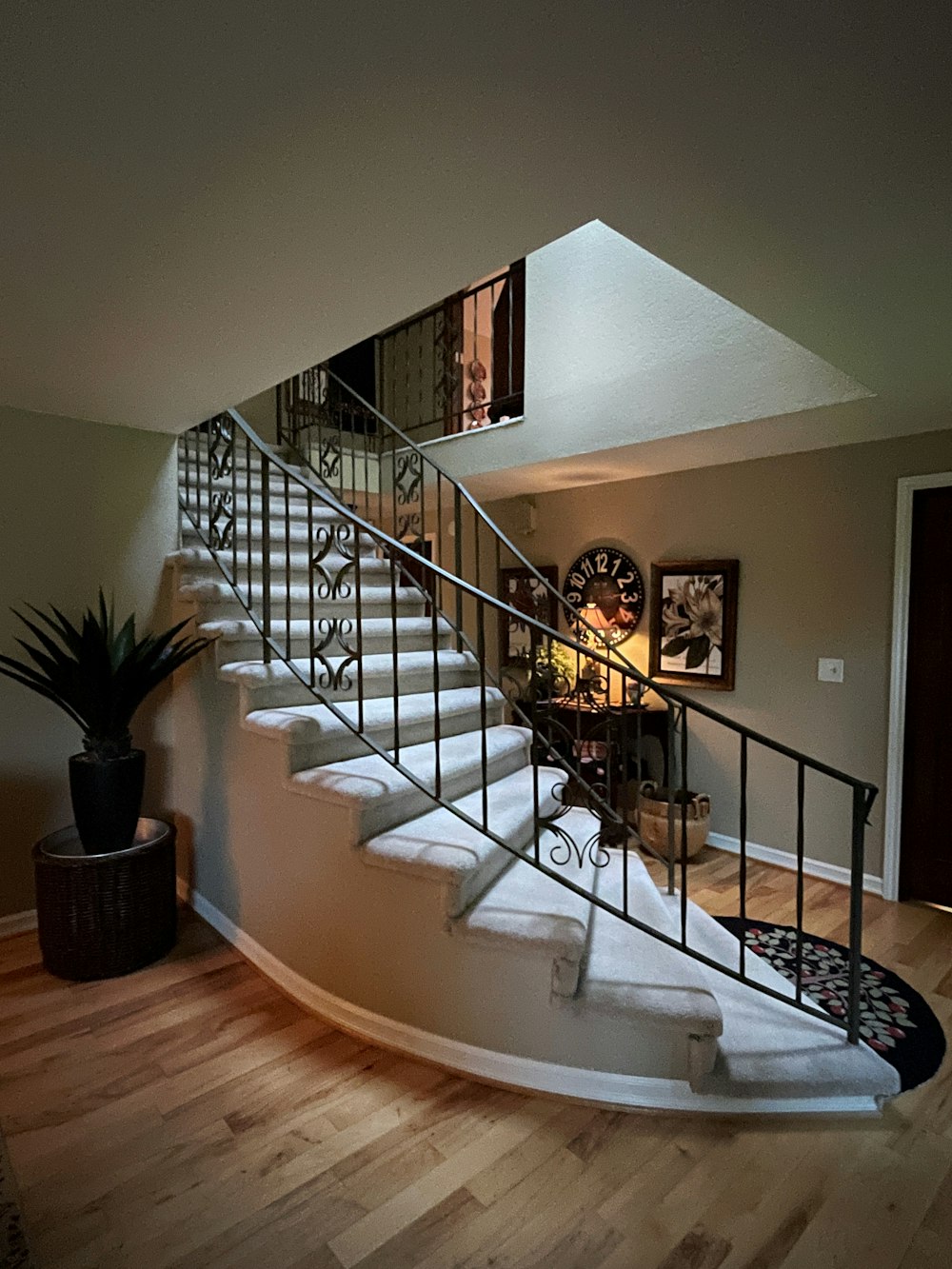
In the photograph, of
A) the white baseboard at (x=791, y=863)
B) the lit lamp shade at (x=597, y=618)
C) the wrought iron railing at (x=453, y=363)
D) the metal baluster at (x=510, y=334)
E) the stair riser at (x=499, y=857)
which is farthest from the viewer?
the wrought iron railing at (x=453, y=363)

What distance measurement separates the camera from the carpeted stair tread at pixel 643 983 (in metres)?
1.74

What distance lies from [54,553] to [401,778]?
185 cm

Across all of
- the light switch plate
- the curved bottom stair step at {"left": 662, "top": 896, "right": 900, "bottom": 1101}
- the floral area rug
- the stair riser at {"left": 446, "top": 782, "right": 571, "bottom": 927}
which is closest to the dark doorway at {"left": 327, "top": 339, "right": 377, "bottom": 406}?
the light switch plate

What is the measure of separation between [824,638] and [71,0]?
356 centimetres

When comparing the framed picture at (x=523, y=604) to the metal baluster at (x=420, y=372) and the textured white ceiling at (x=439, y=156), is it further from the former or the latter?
the textured white ceiling at (x=439, y=156)

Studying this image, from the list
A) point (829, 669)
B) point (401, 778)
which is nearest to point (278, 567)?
point (401, 778)

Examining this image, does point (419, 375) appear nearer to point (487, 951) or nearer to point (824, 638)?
point (824, 638)

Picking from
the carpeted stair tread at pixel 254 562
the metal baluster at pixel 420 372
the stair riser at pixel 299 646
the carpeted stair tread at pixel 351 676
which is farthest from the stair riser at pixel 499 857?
the metal baluster at pixel 420 372

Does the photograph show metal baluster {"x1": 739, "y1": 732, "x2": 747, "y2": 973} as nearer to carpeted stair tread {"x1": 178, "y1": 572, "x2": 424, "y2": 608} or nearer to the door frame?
carpeted stair tread {"x1": 178, "y1": 572, "x2": 424, "y2": 608}

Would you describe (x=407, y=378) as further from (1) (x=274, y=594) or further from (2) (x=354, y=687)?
(2) (x=354, y=687)

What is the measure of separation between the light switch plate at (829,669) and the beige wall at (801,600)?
0.03 m

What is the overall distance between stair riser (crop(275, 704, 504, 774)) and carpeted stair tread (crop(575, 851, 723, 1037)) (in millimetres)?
974

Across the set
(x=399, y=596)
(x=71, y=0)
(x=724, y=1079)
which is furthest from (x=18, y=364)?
(x=724, y=1079)

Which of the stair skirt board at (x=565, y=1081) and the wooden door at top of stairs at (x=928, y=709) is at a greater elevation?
the wooden door at top of stairs at (x=928, y=709)
